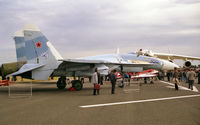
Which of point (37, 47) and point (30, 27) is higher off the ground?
point (30, 27)

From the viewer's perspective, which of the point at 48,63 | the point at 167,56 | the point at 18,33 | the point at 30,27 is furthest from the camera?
the point at 167,56

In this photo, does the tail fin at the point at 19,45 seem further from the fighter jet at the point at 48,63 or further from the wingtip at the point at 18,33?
the fighter jet at the point at 48,63

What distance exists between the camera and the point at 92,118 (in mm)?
5914

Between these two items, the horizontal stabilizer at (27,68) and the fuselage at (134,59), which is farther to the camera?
the fuselage at (134,59)

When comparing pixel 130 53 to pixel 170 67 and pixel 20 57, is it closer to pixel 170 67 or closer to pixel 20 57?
pixel 170 67

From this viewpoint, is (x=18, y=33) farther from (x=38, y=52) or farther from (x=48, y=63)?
(x=48, y=63)

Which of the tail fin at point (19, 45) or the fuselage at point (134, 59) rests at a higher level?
the tail fin at point (19, 45)

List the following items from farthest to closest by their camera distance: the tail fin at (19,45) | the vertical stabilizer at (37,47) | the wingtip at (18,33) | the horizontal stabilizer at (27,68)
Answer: the tail fin at (19,45), the wingtip at (18,33), the vertical stabilizer at (37,47), the horizontal stabilizer at (27,68)

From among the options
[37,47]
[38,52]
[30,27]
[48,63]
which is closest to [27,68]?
[38,52]

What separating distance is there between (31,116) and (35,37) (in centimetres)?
885

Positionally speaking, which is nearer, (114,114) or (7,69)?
(114,114)

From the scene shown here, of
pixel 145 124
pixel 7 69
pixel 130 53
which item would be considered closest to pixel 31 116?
pixel 145 124

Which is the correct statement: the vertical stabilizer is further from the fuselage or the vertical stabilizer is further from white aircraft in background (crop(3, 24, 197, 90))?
the fuselage

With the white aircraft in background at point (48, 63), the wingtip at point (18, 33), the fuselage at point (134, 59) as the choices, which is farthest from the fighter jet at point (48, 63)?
the wingtip at point (18, 33)
